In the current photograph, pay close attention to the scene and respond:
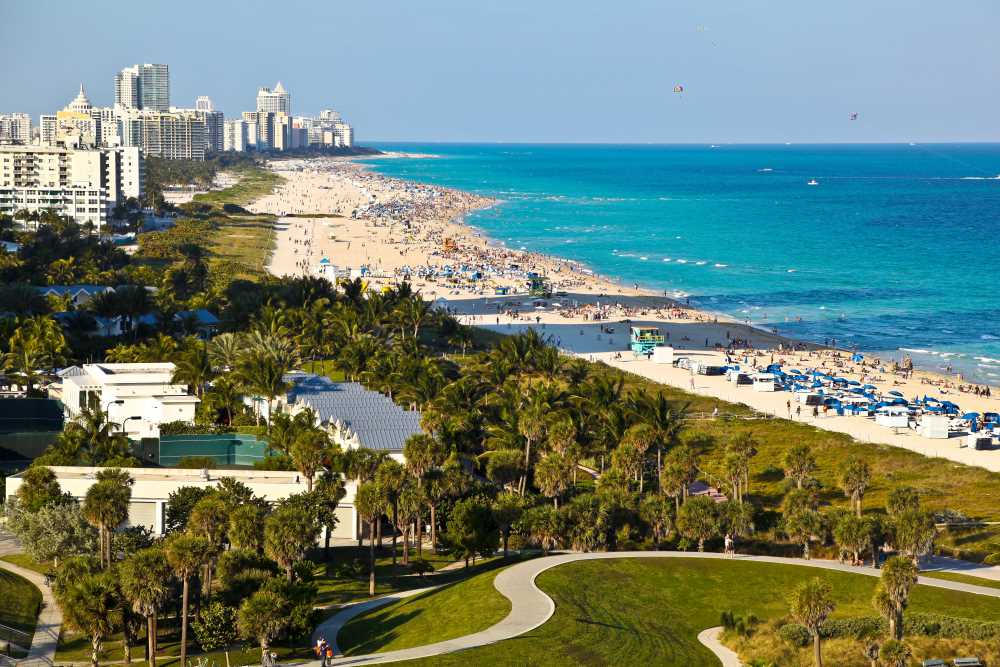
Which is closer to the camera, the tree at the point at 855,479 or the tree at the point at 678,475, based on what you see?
the tree at the point at 678,475

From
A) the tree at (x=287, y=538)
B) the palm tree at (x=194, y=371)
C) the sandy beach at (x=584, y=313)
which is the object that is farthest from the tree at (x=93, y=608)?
the sandy beach at (x=584, y=313)

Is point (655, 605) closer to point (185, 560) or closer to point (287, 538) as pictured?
point (287, 538)

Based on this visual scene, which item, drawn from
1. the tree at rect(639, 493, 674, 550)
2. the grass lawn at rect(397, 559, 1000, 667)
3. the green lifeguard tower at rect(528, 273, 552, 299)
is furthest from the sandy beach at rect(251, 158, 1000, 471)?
the grass lawn at rect(397, 559, 1000, 667)

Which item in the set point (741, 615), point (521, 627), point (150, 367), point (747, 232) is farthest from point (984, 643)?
point (747, 232)

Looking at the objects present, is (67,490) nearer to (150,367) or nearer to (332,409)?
(332,409)

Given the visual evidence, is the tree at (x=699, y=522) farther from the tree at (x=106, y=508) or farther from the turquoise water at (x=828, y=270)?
the turquoise water at (x=828, y=270)

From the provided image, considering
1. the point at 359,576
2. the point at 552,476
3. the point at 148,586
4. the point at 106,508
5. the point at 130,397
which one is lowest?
the point at 359,576

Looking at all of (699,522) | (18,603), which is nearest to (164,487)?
(18,603)
